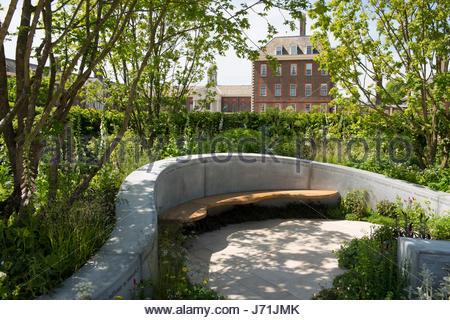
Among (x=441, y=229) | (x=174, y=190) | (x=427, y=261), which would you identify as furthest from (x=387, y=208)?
(x=427, y=261)

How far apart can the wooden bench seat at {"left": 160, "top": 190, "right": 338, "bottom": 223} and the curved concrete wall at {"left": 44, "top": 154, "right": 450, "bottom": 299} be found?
0.21m

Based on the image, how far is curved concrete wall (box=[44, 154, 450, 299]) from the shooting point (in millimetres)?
3209

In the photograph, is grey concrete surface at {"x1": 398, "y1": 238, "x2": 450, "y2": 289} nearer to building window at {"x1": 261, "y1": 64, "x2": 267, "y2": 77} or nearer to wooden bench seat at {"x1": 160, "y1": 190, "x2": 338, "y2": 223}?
wooden bench seat at {"x1": 160, "y1": 190, "x2": 338, "y2": 223}

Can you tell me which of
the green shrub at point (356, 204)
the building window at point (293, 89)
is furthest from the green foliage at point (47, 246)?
the building window at point (293, 89)

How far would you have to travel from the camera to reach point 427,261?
3865 millimetres

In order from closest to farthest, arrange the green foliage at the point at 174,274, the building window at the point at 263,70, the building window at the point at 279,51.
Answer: the green foliage at the point at 174,274
the building window at the point at 263,70
the building window at the point at 279,51

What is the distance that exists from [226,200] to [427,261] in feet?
13.2

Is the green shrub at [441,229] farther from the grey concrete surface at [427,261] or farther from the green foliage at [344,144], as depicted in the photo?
the green foliage at [344,144]

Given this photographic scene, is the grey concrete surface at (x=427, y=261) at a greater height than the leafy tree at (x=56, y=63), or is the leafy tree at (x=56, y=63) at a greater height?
the leafy tree at (x=56, y=63)

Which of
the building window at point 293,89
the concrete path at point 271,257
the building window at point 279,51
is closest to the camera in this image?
the concrete path at point 271,257

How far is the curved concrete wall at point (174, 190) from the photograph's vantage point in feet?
10.5

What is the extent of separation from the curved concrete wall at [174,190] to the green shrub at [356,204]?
7.0 inches

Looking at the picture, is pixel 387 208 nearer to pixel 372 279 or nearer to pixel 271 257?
pixel 271 257
